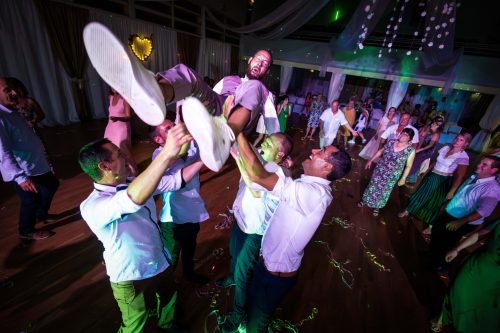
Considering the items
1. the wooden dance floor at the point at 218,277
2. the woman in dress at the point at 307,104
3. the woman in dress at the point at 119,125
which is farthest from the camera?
the woman in dress at the point at 307,104

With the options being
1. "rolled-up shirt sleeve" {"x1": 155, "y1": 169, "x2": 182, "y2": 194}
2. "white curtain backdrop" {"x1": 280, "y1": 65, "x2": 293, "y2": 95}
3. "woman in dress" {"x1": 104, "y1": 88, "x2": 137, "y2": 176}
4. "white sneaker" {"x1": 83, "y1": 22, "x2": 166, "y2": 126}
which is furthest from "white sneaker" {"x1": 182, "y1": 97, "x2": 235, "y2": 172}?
"white curtain backdrop" {"x1": 280, "y1": 65, "x2": 293, "y2": 95}

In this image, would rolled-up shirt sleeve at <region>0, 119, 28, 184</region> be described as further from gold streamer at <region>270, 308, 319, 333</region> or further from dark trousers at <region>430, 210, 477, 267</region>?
dark trousers at <region>430, 210, 477, 267</region>

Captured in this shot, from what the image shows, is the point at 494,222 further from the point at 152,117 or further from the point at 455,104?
the point at 455,104

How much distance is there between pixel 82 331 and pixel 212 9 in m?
11.5

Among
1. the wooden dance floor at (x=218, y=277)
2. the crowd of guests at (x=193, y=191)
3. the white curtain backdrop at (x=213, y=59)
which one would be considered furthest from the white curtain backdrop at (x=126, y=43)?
the crowd of guests at (x=193, y=191)

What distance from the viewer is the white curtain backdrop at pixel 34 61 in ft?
16.6

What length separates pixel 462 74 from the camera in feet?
30.1

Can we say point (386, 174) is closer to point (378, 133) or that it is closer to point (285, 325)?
point (285, 325)

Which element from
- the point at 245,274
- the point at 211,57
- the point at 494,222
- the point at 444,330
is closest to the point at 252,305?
the point at 245,274

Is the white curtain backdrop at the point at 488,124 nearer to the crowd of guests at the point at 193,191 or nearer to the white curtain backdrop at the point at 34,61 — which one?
the crowd of guests at the point at 193,191

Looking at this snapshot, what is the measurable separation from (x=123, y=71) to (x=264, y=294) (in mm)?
1419

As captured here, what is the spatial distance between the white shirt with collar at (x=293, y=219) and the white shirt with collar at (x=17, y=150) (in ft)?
7.66

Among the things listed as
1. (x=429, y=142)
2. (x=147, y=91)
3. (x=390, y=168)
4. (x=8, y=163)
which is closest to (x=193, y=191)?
(x=147, y=91)

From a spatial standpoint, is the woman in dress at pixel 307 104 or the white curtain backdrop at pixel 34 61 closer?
the white curtain backdrop at pixel 34 61
